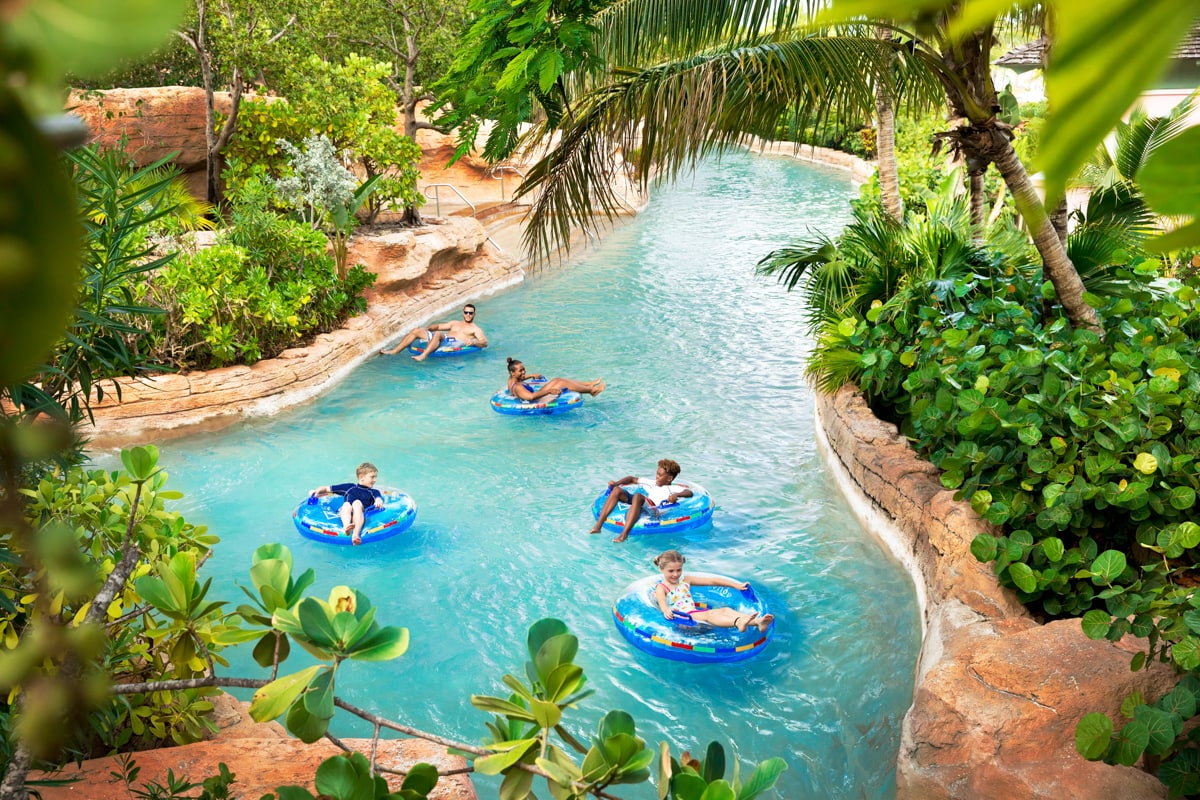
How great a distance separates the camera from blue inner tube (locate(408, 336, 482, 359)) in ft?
49.3

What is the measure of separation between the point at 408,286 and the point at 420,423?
534 cm

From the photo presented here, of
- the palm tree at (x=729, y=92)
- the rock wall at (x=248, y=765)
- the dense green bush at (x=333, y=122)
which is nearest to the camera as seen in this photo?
the rock wall at (x=248, y=765)

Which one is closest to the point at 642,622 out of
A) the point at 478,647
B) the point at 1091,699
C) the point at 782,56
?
A: the point at 478,647

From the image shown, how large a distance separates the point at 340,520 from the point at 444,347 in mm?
5972

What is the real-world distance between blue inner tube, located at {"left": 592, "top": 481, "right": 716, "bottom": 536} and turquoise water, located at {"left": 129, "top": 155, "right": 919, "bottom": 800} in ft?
0.44

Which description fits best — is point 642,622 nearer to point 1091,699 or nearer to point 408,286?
point 1091,699

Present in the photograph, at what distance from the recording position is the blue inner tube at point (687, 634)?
756 centimetres

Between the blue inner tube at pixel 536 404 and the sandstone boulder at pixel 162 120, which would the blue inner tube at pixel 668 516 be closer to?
the blue inner tube at pixel 536 404

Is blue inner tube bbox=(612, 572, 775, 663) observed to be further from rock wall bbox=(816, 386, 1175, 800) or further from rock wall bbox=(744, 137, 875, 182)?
rock wall bbox=(744, 137, 875, 182)

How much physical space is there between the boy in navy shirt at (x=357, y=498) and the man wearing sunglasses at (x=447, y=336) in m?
5.13

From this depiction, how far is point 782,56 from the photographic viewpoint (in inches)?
306

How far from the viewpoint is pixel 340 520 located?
939 cm

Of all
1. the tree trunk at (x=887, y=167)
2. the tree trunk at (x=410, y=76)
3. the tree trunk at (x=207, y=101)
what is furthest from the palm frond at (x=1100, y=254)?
the tree trunk at (x=410, y=76)

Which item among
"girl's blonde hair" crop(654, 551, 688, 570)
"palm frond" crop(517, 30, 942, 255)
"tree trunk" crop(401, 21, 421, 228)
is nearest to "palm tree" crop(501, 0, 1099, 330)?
"palm frond" crop(517, 30, 942, 255)
